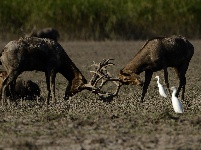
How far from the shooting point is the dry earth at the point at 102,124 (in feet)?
30.6

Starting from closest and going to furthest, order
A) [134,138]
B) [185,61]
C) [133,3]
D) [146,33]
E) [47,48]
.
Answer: [134,138]
[47,48]
[185,61]
[146,33]
[133,3]

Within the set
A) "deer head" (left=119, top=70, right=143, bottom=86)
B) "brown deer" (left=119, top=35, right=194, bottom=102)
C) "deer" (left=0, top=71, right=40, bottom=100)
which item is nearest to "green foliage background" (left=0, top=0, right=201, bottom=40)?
"deer" (left=0, top=71, right=40, bottom=100)

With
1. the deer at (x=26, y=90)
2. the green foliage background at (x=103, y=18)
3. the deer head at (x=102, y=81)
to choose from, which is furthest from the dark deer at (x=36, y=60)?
the green foliage background at (x=103, y=18)

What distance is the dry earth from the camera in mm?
9336

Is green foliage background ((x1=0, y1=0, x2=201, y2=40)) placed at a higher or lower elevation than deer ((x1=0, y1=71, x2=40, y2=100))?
higher

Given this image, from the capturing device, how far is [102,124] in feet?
35.1

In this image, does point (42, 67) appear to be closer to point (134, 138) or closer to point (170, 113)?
point (170, 113)

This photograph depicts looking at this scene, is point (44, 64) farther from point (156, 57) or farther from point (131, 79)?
point (156, 57)

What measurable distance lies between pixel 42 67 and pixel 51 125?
311 centimetres

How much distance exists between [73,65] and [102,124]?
3.61 m

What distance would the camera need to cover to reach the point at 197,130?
33.4 feet

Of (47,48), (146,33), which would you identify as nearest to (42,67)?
(47,48)

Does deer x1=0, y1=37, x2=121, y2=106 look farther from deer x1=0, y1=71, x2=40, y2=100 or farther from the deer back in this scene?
deer x1=0, y1=71, x2=40, y2=100

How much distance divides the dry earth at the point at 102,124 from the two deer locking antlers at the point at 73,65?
0.42 metres
